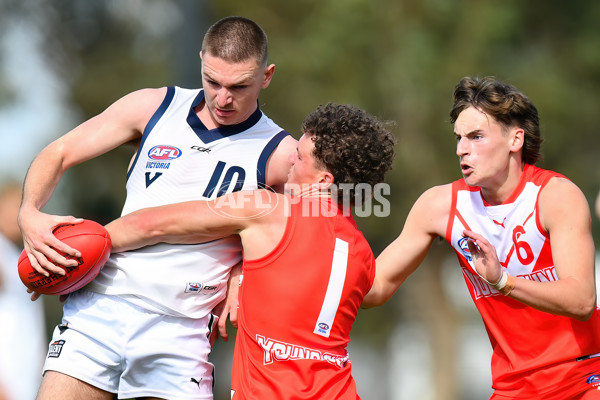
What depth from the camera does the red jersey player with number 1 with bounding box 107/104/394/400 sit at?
4.05 m

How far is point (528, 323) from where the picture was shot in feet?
15.1

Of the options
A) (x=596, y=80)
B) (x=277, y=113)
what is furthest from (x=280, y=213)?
(x=596, y=80)

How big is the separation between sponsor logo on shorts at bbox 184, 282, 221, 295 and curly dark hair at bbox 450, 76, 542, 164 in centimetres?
175

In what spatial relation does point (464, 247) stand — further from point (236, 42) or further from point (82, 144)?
point (82, 144)

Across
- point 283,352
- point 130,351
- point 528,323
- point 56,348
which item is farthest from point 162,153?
point 528,323

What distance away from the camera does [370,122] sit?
14.2ft

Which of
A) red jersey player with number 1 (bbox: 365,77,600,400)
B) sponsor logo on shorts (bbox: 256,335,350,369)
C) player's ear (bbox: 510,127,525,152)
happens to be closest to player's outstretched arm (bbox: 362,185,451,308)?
red jersey player with number 1 (bbox: 365,77,600,400)

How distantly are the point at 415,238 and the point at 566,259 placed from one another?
934 mm

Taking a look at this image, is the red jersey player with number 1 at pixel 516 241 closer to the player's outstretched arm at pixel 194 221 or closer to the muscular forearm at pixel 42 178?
the player's outstretched arm at pixel 194 221

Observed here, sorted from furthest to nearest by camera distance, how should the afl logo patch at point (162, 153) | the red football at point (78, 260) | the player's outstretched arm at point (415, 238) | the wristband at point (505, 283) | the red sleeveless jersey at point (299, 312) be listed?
the player's outstretched arm at point (415, 238)
the afl logo patch at point (162, 153)
the red football at point (78, 260)
the wristband at point (505, 283)
the red sleeveless jersey at point (299, 312)

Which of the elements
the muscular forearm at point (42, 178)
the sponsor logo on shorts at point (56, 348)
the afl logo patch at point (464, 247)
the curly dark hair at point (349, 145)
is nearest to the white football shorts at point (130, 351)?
the sponsor logo on shorts at point (56, 348)

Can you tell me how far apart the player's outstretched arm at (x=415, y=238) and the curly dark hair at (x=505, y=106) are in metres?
0.52

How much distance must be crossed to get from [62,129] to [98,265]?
52.8 ft

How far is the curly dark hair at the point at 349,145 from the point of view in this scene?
420 cm
